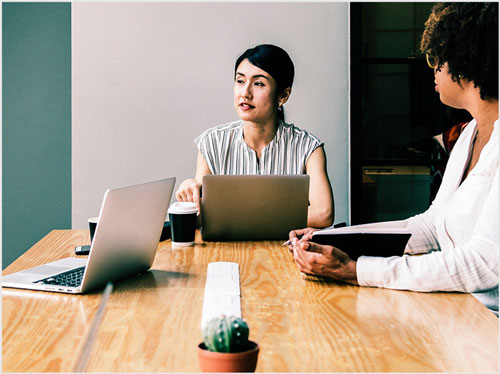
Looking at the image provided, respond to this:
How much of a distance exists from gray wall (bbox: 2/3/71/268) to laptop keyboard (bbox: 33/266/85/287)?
7.75 ft

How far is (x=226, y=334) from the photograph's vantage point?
1.82 feet

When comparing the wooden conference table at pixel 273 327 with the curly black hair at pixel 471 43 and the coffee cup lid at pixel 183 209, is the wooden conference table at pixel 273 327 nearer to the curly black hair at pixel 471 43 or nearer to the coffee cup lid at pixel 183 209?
the coffee cup lid at pixel 183 209

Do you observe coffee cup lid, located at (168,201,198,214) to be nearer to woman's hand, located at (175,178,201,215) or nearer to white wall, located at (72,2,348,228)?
woman's hand, located at (175,178,201,215)

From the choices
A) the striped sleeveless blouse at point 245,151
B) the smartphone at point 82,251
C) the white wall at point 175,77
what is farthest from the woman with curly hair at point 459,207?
the white wall at point 175,77

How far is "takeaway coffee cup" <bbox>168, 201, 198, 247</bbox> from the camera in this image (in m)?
1.57

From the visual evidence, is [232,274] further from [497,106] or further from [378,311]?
[497,106]

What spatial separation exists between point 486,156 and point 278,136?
1234 millimetres

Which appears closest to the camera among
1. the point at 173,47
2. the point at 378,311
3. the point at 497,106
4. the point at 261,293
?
the point at 378,311

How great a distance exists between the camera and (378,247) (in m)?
1.17

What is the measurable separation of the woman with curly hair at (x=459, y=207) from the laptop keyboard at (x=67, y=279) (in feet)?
1.71

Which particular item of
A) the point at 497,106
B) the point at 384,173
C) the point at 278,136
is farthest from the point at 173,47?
the point at 497,106

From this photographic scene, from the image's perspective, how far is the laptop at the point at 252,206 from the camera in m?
1.63

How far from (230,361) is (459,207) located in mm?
1005

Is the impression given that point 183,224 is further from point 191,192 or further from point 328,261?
point 328,261
